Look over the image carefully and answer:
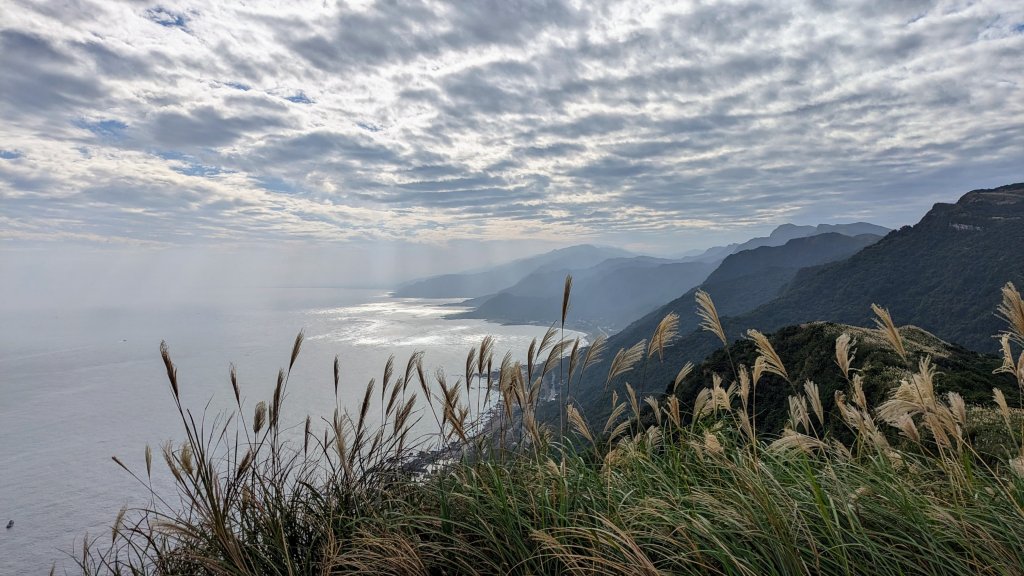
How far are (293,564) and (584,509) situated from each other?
1.93 metres

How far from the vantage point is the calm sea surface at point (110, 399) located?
5159cm

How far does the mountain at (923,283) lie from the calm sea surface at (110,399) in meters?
38.7

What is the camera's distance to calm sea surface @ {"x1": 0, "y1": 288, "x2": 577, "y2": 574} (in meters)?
51.6

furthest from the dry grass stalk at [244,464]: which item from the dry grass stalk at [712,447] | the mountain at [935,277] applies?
the mountain at [935,277]

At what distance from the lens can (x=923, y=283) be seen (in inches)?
3182

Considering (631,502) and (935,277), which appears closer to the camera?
(631,502)

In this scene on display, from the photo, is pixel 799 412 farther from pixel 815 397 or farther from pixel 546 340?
pixel 546 340

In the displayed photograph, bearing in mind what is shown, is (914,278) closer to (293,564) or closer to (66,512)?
(293,564)

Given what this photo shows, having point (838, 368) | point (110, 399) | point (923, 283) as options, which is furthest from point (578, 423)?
point (110, 399)

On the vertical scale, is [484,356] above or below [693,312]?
above

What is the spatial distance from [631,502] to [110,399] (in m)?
130

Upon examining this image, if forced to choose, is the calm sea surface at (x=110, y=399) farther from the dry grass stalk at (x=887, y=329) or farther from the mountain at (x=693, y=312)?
the mountain at (x=693, y=312)

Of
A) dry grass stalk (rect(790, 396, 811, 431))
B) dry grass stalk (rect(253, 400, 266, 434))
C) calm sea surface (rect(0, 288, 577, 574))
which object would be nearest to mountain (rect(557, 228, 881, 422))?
calm sea surface (rect(0, 288, 577, 574))

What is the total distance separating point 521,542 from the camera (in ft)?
8.43
